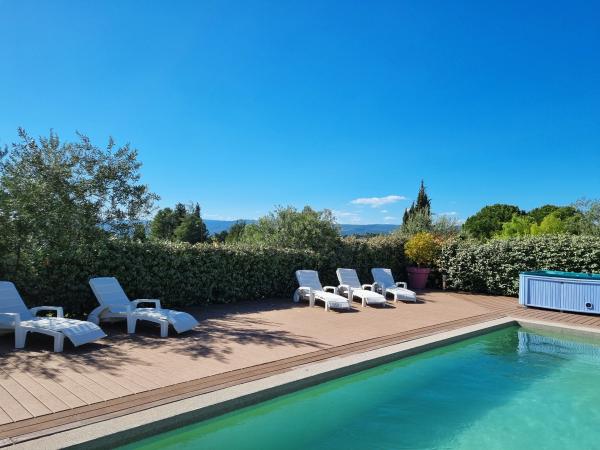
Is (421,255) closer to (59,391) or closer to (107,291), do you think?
(107,291)

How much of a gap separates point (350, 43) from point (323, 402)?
36.5 ft

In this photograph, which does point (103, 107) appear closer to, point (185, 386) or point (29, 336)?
point (29, 336)

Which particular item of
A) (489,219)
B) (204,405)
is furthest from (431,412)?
(489,219)

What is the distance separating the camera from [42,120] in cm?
953

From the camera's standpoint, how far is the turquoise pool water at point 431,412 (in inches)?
179

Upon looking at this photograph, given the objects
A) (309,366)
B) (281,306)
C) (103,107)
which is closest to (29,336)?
(309,366)

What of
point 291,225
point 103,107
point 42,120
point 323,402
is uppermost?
point 103,107

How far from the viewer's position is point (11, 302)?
7.02m

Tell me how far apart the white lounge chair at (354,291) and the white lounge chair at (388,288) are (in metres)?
0.73

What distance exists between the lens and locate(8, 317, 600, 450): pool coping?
3606 mm

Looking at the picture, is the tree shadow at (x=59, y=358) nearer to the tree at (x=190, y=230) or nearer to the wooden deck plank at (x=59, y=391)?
the wooden deck plank at (x=59, y=391)

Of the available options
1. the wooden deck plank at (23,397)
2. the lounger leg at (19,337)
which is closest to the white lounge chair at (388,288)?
the lounger leg at (19,337)

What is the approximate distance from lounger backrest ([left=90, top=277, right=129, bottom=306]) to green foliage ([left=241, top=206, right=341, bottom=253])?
23.7ft

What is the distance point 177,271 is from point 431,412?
6969 millimetres
